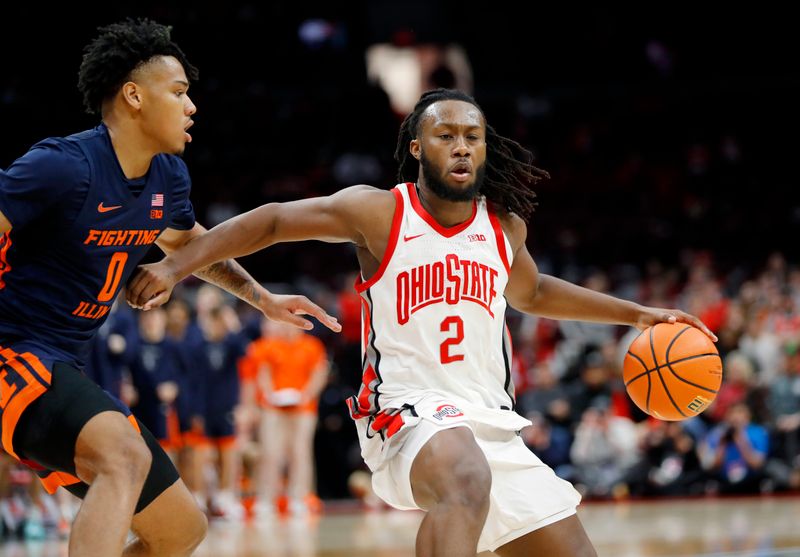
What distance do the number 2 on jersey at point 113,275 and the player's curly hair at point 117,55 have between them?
660 mm

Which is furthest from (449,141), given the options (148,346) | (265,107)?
(265,107)

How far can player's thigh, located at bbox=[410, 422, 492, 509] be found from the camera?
411 centimetres

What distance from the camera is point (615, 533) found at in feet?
29.8

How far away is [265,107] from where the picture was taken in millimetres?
19219

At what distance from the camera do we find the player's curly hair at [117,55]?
449 cm

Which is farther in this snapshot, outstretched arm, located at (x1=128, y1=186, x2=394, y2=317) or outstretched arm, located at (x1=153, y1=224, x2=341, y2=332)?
outstretched arm, located at (x1=153, y1=224, x2=341, y2=332)

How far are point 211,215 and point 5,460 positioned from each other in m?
7.35

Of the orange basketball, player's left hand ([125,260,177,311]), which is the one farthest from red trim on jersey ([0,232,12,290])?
Answer: the orange basketball

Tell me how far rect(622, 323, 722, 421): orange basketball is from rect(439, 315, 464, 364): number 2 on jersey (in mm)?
996

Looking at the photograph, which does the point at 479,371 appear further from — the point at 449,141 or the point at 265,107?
the point at 265,107

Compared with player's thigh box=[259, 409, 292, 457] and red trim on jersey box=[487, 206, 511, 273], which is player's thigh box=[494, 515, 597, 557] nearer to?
red trim on jersey box=[487, 206, 511, 273]

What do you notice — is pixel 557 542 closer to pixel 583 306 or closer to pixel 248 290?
pixel 583 306

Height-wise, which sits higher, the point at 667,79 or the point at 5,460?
the point at 667,79

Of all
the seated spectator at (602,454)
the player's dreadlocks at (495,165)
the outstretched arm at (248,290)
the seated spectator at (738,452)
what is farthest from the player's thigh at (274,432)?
the outstretched arm at (248,290)
